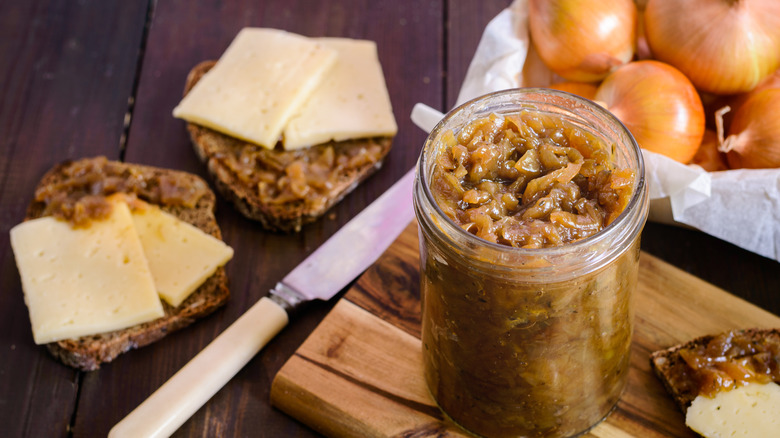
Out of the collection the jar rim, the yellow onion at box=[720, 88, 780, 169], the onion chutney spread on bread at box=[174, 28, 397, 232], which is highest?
the jar rim

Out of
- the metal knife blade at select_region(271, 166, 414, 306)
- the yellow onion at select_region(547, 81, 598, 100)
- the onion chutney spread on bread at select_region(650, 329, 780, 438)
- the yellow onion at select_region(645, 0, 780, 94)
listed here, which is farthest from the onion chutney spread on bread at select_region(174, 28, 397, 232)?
the onion chutney spread on bread at select_region(650, 329, 780, 438)

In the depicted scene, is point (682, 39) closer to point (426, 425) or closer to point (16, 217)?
point (426, 425)

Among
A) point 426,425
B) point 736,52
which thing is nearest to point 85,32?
point 426,425

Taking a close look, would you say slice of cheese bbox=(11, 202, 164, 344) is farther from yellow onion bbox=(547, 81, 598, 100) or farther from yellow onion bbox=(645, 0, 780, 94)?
yellow onion bbox=(645, 0, 780, 94)

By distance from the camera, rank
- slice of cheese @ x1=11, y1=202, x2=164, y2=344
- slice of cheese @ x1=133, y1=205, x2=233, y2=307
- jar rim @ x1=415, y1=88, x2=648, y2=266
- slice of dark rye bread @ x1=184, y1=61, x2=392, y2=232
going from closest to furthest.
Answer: jar rim @ x1=415, y1=88, x2=648, y2=266
slice of cheese @ x1=11, y1=202, x2=164, y2=344
slice of cheese @ x1=133, y1=205, x2=233, y2=307
slice of dark rye bread @ x1=184, y1=61, x2=392, y2=232

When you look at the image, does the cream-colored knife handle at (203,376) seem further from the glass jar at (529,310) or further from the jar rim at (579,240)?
the jar rim at (579,240)

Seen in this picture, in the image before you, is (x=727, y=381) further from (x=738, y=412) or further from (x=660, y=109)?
(x=660, y=109)
